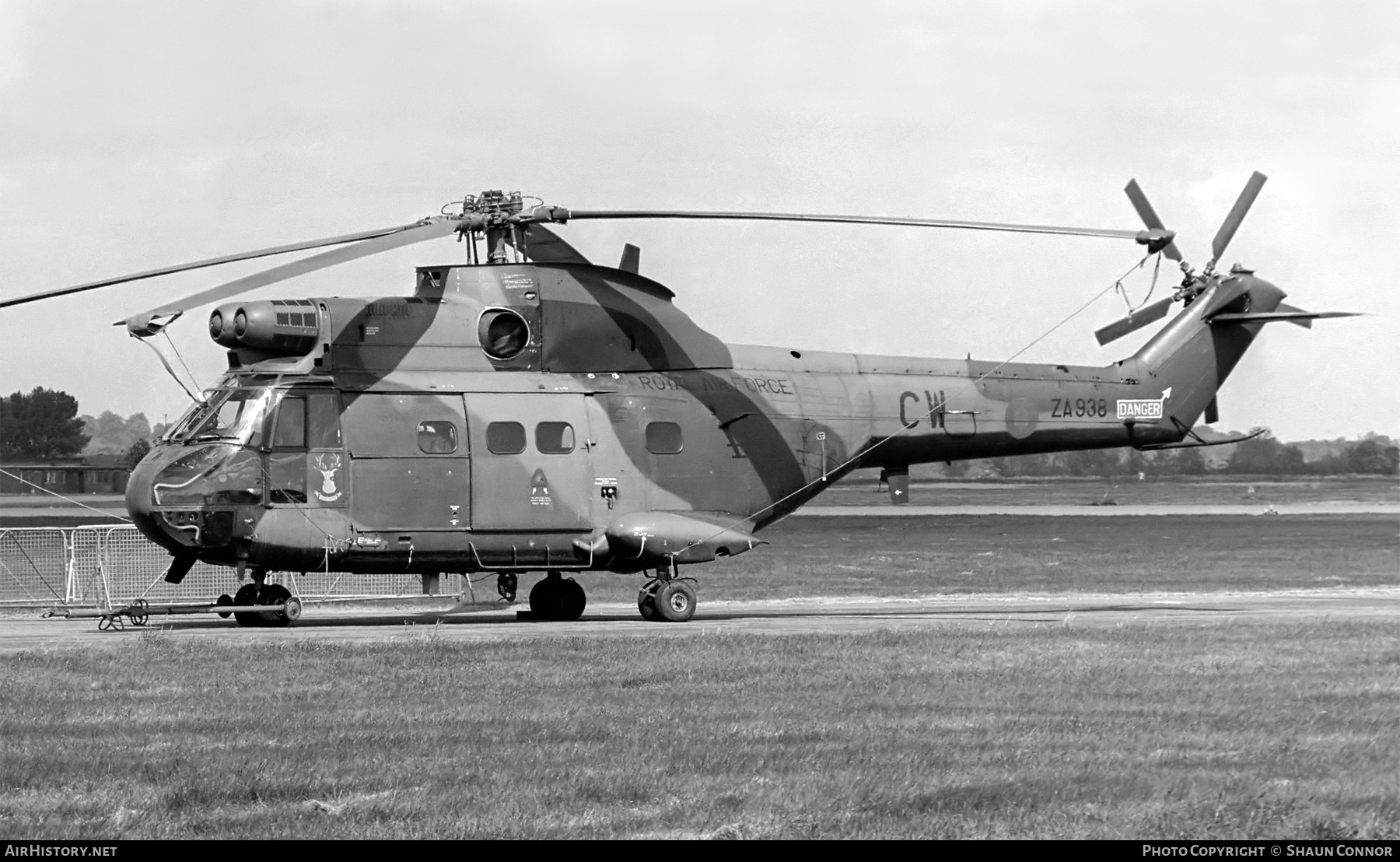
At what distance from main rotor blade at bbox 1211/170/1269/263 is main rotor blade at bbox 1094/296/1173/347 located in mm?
1494

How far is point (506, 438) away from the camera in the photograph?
821 inches

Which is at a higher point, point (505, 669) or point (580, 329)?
point (580, 329)

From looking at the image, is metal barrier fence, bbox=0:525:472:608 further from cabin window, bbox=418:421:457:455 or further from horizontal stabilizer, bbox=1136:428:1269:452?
horizontal stabilizer, bbox=1136:428:1269:452

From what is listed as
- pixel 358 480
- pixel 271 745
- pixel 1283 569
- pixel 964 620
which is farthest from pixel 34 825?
pixel 1283 569

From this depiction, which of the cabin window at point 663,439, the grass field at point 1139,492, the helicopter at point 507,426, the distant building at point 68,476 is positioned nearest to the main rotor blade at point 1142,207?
the helicopter at point 507,426

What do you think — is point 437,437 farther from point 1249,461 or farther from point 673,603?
point 1249,461

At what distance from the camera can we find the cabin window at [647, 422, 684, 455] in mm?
21656

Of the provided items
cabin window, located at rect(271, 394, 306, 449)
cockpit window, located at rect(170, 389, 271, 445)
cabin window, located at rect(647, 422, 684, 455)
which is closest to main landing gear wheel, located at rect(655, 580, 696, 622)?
cabin window, located at rect(647, 422, 684, 455)

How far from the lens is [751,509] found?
2252 cm

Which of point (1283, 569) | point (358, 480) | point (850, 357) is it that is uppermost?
point (850, 357)

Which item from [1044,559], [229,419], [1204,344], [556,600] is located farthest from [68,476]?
[1204,344]

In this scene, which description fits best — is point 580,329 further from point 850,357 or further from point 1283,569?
point 1283,569

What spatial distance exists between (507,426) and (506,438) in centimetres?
15

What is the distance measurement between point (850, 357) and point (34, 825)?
16.8 metres
